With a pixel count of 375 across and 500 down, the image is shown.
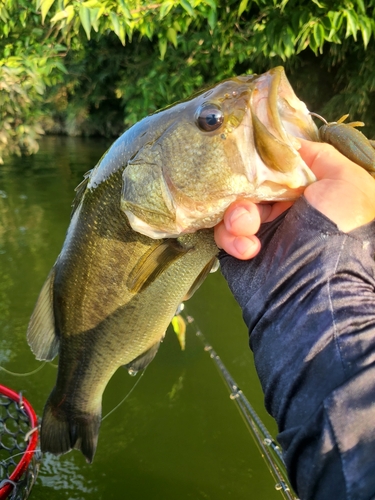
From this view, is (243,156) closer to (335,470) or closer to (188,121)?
(188,121)

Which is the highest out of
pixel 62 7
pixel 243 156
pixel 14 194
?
pixel 62 7

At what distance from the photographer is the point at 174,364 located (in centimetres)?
382

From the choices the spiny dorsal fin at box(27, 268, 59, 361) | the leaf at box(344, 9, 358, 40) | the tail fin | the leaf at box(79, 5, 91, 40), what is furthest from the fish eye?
the leaf at box(344, 9, 358, 40)

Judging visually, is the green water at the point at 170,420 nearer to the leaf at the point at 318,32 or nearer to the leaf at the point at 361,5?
the leaf at the point at 318,32

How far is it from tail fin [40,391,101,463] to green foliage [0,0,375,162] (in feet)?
6.81

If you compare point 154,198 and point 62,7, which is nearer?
point 154,198

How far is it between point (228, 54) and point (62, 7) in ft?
7.49

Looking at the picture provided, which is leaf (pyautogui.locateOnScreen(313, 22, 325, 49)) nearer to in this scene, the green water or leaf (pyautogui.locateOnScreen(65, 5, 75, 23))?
leaf (pyautogui.locateOnScreen(65, 5, 75, 23))

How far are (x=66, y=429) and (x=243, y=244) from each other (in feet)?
4.31

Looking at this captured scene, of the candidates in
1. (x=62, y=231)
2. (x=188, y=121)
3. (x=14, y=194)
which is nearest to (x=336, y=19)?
(x=188, y=121)

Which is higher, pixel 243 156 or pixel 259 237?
pixel 243 156

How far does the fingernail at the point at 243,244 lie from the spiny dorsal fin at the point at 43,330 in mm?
911

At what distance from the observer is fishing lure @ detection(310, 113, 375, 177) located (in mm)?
1064

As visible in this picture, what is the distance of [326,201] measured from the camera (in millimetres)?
1012
